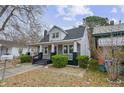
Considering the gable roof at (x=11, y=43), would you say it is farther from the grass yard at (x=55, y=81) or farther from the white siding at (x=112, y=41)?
the grass yard at (x=55, y=81)

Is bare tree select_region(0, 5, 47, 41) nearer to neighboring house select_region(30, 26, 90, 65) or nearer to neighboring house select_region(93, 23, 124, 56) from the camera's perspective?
neighboring house select_region(30, 26, 90, 65)

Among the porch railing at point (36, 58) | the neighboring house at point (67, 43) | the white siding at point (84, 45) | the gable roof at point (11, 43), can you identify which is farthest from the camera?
the gable roof at point (11, 43)

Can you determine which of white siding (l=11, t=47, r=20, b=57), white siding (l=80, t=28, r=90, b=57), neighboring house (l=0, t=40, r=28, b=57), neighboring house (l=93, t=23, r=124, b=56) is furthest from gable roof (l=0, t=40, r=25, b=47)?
neighboring house (l=93, t=23, r=124, b=56)

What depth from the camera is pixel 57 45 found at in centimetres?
2008

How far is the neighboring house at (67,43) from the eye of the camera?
58.1ft

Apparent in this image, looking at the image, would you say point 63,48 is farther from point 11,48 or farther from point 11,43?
point 11,43

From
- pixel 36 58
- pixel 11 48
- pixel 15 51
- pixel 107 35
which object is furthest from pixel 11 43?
pixel 107 35

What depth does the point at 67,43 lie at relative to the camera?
18.9 metres

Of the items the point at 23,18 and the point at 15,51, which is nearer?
the point at 23,18

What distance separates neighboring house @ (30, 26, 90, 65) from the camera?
17719 millimetres

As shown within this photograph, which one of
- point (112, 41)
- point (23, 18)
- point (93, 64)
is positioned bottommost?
point (93, 64)

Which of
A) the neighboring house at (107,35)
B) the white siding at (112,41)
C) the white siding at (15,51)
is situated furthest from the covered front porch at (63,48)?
the white siding at (15,51)

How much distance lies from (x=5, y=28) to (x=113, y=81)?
1536 centimetres

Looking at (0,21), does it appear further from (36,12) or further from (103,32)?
(103,32)
